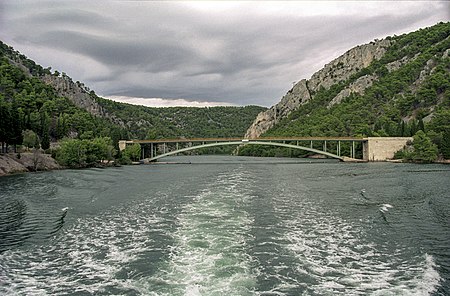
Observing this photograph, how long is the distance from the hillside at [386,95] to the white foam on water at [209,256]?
226 feet

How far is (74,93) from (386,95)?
446ft

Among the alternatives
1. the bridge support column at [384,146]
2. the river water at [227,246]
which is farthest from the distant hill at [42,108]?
the bridge support column at [384,146]

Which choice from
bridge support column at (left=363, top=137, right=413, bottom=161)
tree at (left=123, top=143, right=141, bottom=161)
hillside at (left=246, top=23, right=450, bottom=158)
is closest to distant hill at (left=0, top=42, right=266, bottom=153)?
tree at (left=123, top=143, right=141, bottom=161)

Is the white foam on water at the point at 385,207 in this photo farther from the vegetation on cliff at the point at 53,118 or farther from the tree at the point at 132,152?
the tree at the point at 132,152

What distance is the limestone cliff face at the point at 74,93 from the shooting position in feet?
526

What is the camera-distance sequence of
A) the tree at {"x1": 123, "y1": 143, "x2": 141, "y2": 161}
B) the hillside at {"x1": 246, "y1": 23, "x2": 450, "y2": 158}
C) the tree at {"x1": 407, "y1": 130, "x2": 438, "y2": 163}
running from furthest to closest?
the hillside at {"x1": 246, "y1": 23, "x2": 450, "y2": 158} → the tree at {"x1": 123, "y1": 143, "x2": 141, "y2": 161} → the tree at {"x1": 407, "y1": 130, "x2": 438, "y2": 163}

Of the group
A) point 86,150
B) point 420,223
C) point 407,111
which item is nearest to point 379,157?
point 407,111

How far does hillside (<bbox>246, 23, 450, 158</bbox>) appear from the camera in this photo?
105438 mm

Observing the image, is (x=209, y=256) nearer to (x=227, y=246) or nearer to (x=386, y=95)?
(x=227, y=246)

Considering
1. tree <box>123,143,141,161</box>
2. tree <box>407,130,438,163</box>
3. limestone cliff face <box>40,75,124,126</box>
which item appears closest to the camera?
tree <box>407,130,438,163</box>

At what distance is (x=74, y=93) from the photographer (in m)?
169

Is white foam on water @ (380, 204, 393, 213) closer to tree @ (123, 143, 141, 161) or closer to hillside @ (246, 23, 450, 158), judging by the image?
hillside @ (246, 23, 450, 158)

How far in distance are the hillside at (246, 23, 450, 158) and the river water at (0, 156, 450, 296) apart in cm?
6465

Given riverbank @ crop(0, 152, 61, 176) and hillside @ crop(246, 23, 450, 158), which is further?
hillside @ crop(246, 23, 450, 158)
